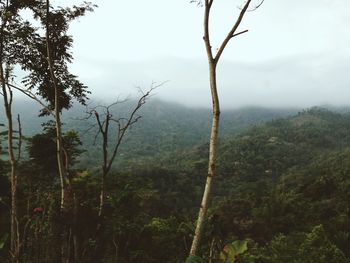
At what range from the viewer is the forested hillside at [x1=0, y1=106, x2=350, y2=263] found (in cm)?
747

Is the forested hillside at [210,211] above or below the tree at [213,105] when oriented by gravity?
below

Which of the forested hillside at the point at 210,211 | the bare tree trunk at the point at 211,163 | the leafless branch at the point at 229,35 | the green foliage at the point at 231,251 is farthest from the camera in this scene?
the forested hillside at the point at 210,211

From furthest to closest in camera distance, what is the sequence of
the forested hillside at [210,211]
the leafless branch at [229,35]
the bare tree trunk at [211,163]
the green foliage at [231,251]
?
the forested hillside at [210,211] < the leafless branch at [229,35] < the bare tree trunk at [211,163] < the green foliage at [231,251]

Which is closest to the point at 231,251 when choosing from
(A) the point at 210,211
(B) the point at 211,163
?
(B) the point at 211,163

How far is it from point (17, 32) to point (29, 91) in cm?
162

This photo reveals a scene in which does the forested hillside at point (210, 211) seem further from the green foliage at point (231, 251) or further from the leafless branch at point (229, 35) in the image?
the leafless branch at point (229, 35)

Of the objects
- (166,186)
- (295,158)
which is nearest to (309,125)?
(295,158)

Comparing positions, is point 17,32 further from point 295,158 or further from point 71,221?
point 295,158

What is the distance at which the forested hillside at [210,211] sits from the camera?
24.5ft

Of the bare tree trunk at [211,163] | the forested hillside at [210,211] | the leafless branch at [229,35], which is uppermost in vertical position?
the leafless branch at [229,35]

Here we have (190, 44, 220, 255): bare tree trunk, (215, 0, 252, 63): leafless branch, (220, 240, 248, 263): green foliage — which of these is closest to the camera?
(220, 240, 248, 263): green foliage

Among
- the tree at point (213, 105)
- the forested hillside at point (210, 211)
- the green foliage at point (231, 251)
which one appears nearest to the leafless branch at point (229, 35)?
the tree at point (213, 105)

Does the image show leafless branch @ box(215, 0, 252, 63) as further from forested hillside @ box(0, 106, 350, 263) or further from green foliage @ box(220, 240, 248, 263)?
green foliage @ box(220, 240, 248, 263)

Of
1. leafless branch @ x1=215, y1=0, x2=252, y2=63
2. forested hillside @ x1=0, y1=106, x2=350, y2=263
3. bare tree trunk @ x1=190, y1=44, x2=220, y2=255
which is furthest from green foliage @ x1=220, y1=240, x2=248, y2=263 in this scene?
leafless branch @ x1=215, y1=0, x2=252, y2=63
